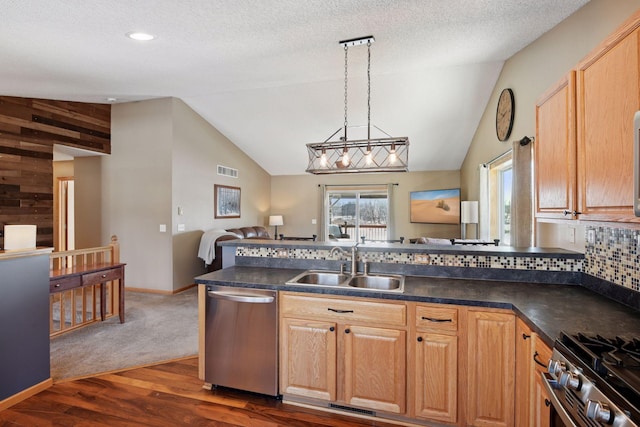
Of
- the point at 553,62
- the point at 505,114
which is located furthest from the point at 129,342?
the point at 505,114

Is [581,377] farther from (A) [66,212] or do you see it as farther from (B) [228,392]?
(A) [66,212]

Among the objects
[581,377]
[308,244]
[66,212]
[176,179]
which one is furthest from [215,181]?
[581,377]

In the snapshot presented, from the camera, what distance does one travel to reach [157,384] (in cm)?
260

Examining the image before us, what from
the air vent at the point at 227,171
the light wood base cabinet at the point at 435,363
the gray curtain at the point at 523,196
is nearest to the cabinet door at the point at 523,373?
the light wood base cabinet at the point at 435,363

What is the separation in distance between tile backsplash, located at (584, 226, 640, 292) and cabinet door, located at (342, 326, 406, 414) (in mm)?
1267

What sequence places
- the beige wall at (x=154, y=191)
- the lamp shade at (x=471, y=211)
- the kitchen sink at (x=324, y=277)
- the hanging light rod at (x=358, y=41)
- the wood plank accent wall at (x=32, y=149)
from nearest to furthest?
the kitchen sink at (x=324, y=277) → the hanging light rod at (x=358, y=41) → the wood plank accent wall at (x=32, y=149) → the beige wall at (x=154, y=191) → the lamp shade at (x=471, y=211)

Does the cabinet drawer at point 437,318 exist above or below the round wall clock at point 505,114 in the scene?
below

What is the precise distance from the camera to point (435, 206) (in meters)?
7.52

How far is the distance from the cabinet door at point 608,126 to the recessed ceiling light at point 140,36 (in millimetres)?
3022

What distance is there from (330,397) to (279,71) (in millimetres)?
3356

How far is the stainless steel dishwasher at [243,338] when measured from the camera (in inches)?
91.1

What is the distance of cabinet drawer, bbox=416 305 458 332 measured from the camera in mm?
1970

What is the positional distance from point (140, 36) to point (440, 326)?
317 centimetres

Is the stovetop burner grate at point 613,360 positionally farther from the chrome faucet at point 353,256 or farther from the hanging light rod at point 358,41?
the hanging light rod at point 358,41
